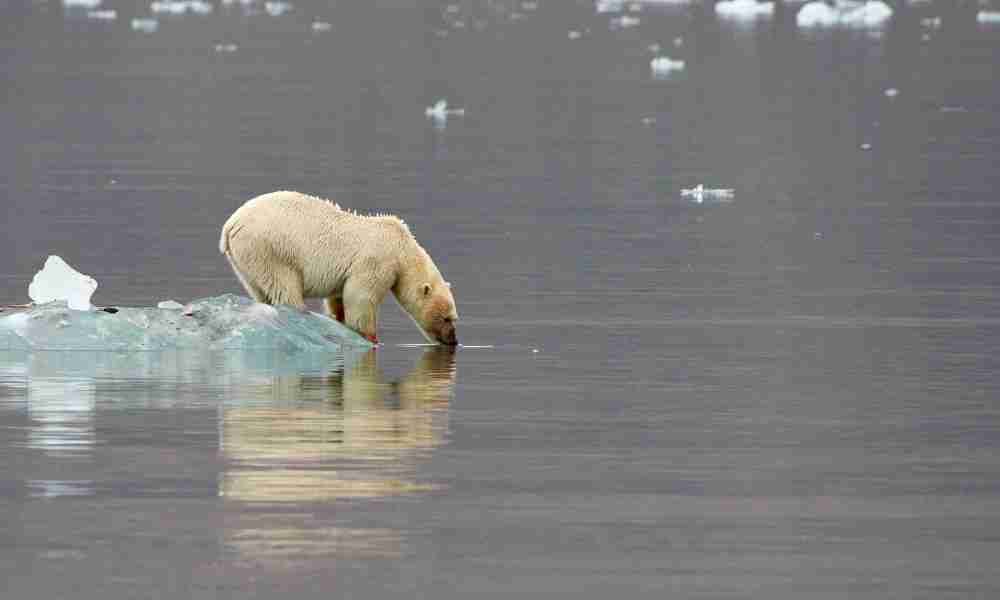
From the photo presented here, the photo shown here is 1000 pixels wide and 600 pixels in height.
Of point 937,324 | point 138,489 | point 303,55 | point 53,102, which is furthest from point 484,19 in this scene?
point 138,489

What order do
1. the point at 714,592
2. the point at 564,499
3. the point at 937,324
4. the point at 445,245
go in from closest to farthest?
the point at 714,592 < the point at 564,499 < the point at 937,324 < the point at 445,245

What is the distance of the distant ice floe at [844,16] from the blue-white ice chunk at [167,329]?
60159 mm

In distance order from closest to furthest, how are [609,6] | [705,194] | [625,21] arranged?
[705,194]
[625,21]
[609,6]

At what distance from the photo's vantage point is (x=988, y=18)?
77000 millimetres

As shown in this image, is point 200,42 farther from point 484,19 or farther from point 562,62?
point 484,19

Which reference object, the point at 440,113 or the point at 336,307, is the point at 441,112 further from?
the point at 336,307

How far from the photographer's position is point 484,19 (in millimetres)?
79125

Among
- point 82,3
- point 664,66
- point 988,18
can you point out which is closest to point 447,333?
point 664,66

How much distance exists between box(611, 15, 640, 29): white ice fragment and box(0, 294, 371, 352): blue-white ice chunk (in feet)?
194

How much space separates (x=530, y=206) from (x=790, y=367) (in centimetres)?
1076

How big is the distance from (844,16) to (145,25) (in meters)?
20.3

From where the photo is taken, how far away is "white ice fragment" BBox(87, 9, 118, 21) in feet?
252

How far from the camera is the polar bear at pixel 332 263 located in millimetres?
15531

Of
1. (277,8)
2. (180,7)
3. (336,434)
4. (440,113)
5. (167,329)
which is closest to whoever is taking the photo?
(336,434)
